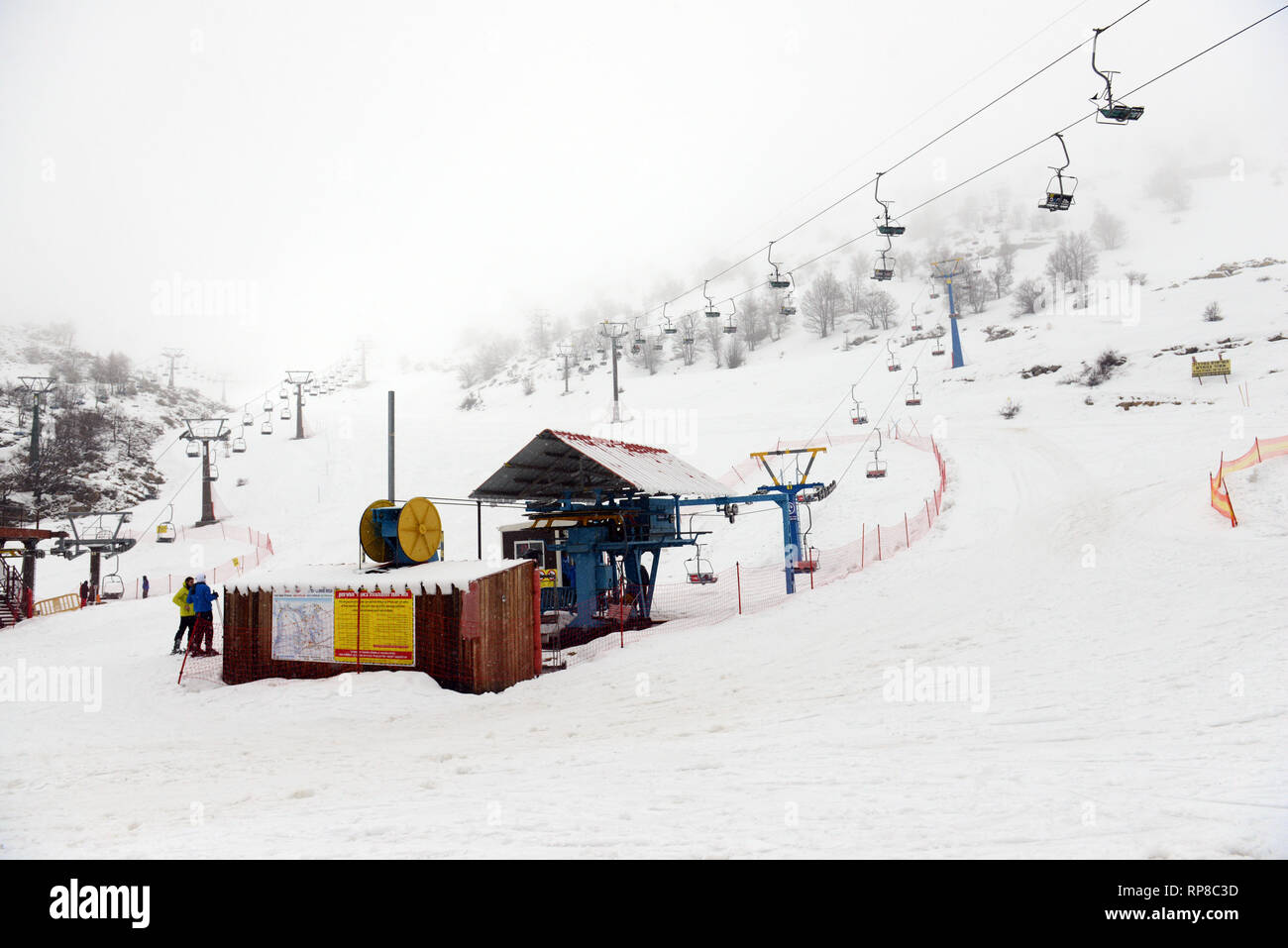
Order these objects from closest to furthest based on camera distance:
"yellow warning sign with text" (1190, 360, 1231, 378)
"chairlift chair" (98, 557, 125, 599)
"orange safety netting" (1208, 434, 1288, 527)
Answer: "orange safety netting" (1208, 434, 1288, 527)
"chairlift chair" (98, 557, 125, 599)
"yellow warning sign with text" (1190, 360, 1231, 378)

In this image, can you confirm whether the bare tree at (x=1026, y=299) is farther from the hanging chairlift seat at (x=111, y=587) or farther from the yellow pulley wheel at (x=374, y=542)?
the hanging chairlift seat at (x=111, y=587)

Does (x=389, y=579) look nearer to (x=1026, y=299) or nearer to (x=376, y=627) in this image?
(x=376, y=627)

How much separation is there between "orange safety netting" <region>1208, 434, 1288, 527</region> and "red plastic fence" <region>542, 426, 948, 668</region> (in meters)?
7.00

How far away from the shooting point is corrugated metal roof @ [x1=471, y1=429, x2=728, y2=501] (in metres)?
16.8

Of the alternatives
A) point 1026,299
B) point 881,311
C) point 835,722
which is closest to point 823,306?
point 881,311

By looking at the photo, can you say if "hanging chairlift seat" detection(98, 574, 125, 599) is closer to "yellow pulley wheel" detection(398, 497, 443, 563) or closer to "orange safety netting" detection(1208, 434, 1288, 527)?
"yellow pulley wheel" detection(398, 497, 443, 563)

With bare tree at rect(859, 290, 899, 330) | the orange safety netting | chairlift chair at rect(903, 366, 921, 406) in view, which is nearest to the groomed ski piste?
the orange safety netting

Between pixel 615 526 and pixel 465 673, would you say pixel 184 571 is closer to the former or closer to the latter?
pixel 615 526

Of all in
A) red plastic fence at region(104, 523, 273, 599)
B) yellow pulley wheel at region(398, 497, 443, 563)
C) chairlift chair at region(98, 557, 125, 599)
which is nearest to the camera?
yellow pulley wheel at region(398, 497, 443, 563)

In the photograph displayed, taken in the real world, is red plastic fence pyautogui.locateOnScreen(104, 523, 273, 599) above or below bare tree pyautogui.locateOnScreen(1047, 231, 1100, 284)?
below

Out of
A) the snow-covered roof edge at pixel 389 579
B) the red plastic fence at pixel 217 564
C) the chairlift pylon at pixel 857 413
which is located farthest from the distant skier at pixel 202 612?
the chairlift pylon at pixel 857 413

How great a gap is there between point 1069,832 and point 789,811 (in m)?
1.80

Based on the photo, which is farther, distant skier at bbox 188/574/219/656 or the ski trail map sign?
distant skier at bbox 188/574/219/656

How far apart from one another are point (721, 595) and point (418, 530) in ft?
31.9
